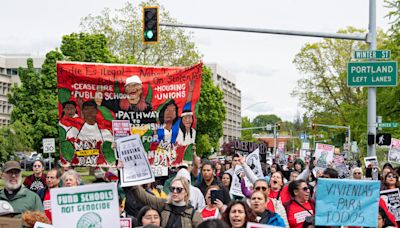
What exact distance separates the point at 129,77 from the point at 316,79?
53.4 meters

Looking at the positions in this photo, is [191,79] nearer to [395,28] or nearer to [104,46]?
[395,28]

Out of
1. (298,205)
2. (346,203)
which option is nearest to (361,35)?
(298,205)

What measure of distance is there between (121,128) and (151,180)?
80.0 inches

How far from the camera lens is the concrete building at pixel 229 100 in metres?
132

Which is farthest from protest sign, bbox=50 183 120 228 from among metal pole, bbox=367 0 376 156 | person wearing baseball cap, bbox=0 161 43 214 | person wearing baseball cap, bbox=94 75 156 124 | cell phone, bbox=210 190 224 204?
metal pole, bbox=367 0 376 156

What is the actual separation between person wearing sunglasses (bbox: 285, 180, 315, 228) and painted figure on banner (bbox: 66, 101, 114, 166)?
3076mm

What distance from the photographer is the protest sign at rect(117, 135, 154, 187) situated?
28.0ft

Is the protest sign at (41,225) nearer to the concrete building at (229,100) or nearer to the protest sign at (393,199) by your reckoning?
the protest sign at (393,199)

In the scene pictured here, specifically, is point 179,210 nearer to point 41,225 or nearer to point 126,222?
point 126,222

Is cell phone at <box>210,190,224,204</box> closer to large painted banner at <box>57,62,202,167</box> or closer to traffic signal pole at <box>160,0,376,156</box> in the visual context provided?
large painted banner at <box>57,62,202,167</box>

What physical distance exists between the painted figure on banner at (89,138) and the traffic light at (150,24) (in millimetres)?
6430

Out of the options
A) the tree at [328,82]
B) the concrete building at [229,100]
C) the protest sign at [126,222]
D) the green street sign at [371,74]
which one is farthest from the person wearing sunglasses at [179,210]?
the concrete building at [229,100]

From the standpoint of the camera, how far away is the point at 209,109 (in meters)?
66.6

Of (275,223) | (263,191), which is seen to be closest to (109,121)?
(263,191)
